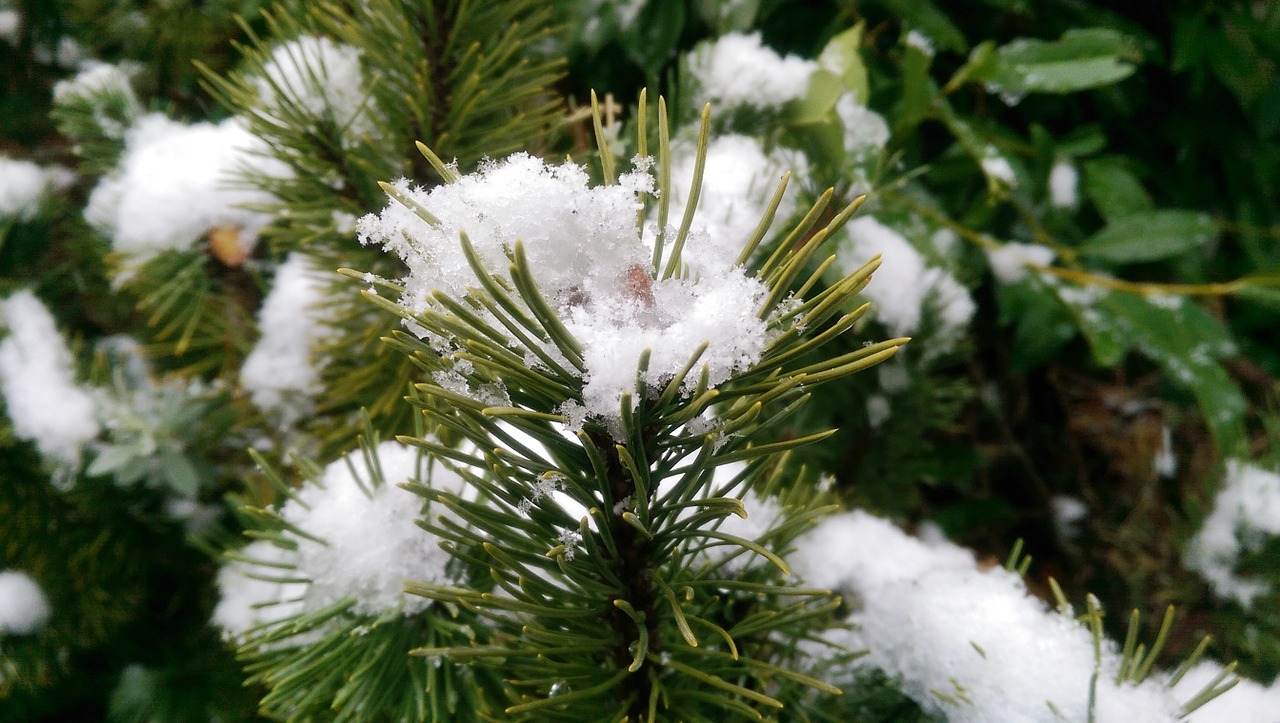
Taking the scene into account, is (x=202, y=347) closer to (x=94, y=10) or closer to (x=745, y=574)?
(x=94, y=10)

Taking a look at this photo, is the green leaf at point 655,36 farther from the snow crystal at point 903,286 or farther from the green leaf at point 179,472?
the green leaf at point 179,472

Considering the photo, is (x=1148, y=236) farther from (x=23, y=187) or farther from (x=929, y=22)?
(x=23, y=187)

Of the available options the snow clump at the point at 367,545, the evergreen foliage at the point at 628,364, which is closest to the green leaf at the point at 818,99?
the evergreen foliage at the point at 628,364

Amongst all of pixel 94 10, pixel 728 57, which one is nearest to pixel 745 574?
pixel 728 57

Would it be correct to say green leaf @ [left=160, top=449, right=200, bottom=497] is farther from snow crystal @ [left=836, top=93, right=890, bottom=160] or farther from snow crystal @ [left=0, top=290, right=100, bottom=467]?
snow crystal @ [left=836, top=93, right=890, bottom=160]

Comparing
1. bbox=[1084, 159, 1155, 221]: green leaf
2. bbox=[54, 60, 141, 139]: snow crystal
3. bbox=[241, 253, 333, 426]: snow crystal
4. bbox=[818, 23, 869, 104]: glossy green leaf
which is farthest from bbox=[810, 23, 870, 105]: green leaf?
bbox=[54, 60, 141, 139]: snow crystal
